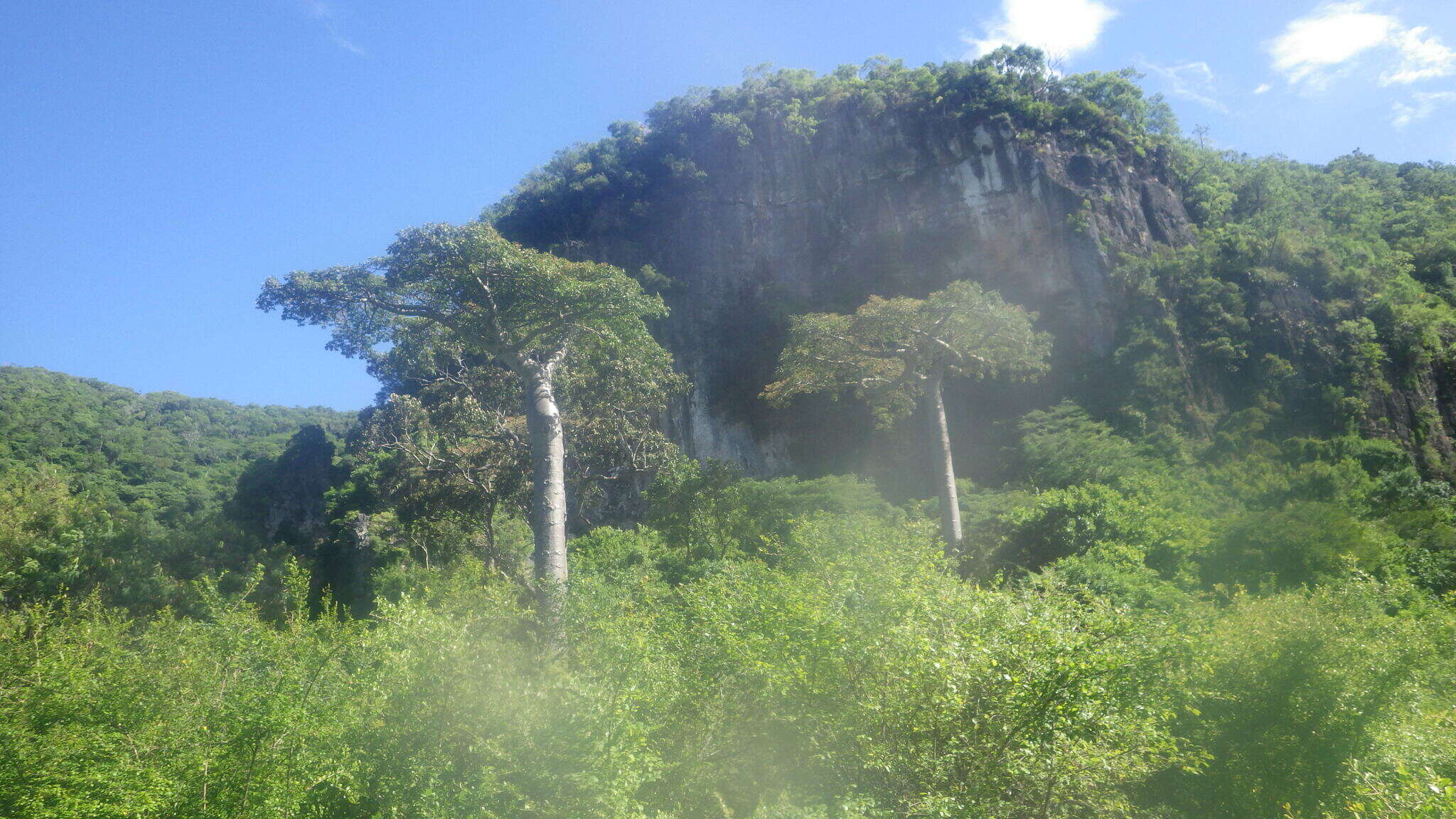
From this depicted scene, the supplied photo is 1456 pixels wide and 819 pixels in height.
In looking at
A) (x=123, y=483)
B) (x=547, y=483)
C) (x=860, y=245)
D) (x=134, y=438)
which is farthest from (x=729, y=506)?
(x=134, y=438)

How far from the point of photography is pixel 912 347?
78.4 ft

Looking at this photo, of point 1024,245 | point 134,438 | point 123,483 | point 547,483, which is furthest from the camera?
point 134,438

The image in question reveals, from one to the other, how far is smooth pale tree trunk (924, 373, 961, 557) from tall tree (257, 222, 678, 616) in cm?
981

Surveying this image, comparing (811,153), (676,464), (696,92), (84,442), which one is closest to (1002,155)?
(811,153)

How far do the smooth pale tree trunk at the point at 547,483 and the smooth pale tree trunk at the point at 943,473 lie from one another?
10.5 meters

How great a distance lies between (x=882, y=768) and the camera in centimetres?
836

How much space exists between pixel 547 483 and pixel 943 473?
1162 centimetres

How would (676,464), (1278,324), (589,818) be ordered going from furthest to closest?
1. (1278,324)
2. (676,464)
3. (589,818)

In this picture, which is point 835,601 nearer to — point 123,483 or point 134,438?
point 123,483

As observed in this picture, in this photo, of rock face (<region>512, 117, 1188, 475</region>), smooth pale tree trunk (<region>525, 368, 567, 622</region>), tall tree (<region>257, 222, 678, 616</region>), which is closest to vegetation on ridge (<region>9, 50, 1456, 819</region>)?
tall tree (<region>257, 222, 678, 616</region>)

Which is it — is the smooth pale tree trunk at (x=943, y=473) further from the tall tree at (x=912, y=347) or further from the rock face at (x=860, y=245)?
the rock face at (x=860, y=245)

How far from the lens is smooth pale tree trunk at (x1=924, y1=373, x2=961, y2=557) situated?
21672mm

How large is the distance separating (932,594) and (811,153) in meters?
37.6

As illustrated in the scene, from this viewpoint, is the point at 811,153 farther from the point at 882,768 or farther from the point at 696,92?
the point at 882,768
